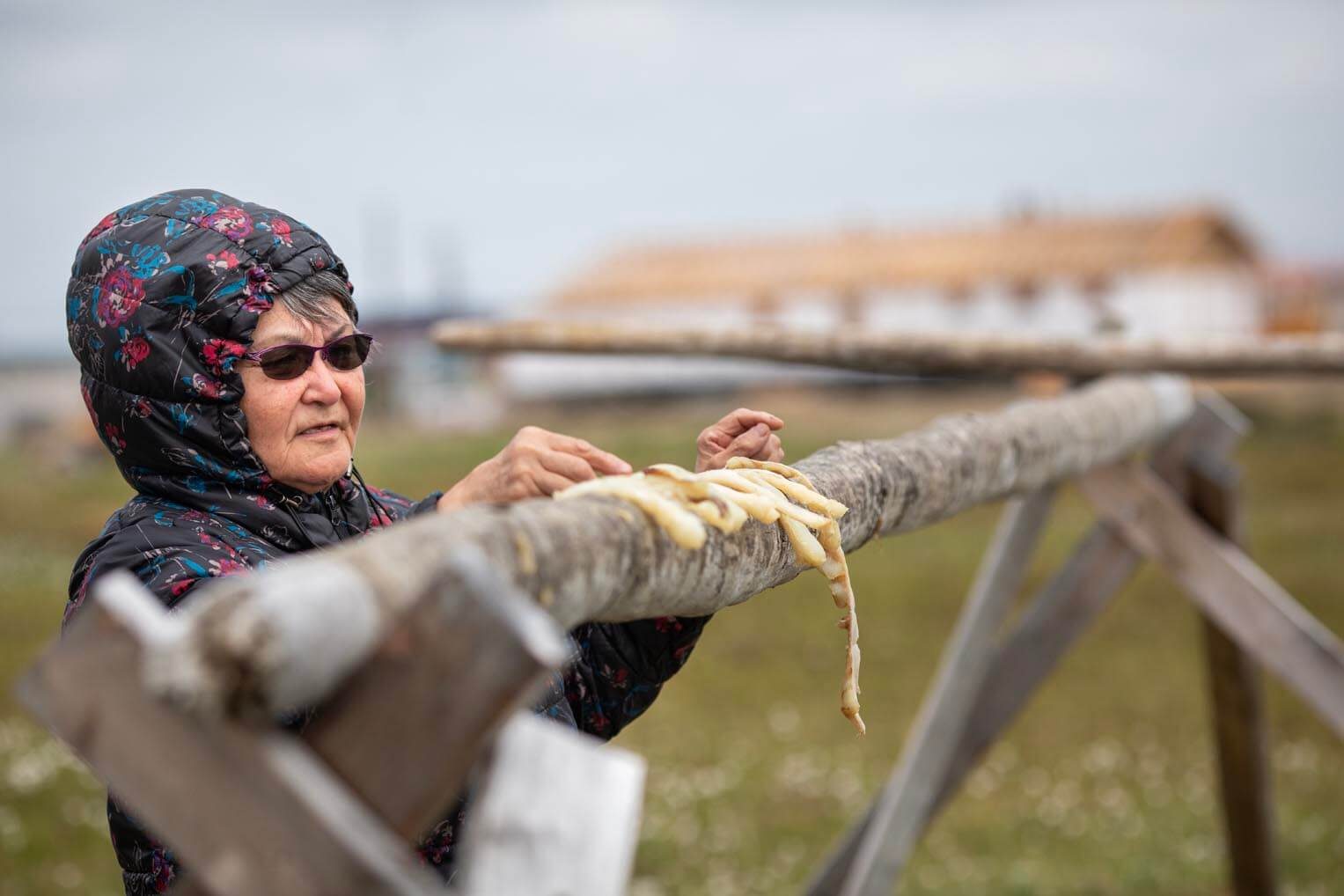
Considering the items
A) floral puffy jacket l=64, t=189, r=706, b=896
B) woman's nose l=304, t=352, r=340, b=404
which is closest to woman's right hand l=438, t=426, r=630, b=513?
floral puffy jacket l=64, t=189, r=706, b=896

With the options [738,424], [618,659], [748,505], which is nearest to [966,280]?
[618,659]

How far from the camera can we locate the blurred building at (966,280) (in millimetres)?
28328

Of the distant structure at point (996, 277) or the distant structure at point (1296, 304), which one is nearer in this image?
the distant structure at point (996, 277)

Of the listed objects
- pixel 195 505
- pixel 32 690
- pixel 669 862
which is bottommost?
pixel 669 862

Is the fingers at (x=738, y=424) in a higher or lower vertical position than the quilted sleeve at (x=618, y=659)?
higher

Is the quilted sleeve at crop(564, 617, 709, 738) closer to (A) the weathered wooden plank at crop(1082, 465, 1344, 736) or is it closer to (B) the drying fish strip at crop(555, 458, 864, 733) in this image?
(B) the drying fish strip at crop(555, 458, 864, 733)

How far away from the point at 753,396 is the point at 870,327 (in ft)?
81.1

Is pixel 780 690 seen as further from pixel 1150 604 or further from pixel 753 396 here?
pixel 753 396

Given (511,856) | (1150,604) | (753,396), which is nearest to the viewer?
(511,856)

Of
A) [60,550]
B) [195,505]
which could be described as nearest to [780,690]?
[195,505]

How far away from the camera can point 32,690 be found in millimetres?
1201

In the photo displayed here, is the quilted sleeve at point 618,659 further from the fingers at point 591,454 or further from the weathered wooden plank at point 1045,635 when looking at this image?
the weathered wooden plank at point 1045,635

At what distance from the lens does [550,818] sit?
46.1 inches

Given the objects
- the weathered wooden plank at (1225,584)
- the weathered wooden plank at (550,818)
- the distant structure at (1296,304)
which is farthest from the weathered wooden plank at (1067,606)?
the distant structure at (1296,304)
